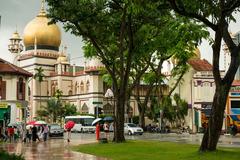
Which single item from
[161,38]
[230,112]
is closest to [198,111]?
[230,112]

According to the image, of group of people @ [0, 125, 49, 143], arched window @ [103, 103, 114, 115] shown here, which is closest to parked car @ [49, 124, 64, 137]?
group of people @ [0, 125, 49, 143]

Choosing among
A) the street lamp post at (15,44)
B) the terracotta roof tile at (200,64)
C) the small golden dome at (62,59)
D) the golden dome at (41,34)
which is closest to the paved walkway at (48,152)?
the terracotta roof tile at (200,64)

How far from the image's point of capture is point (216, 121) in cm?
2030

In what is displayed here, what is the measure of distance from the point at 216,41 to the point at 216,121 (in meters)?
3.30

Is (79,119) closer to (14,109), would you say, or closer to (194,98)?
(14,109)

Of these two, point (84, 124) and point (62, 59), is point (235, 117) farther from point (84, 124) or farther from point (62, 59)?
point (62, 59)

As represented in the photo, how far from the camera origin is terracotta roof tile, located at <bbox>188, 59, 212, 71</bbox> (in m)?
78.6

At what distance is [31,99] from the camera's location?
95.7 metres

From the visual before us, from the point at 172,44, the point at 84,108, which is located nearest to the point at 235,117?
the point at 172,44

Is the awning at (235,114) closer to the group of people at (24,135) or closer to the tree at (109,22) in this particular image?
the group of people at (24,135)

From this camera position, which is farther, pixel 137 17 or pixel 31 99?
pixel 31 99

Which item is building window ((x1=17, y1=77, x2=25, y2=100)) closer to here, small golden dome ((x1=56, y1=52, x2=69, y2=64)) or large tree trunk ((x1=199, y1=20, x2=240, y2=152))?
small golden dome ((x1=56, y1=52, x2=69, y2=64))

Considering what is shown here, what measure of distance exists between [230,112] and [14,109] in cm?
2803

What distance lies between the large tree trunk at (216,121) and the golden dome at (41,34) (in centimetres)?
7788
